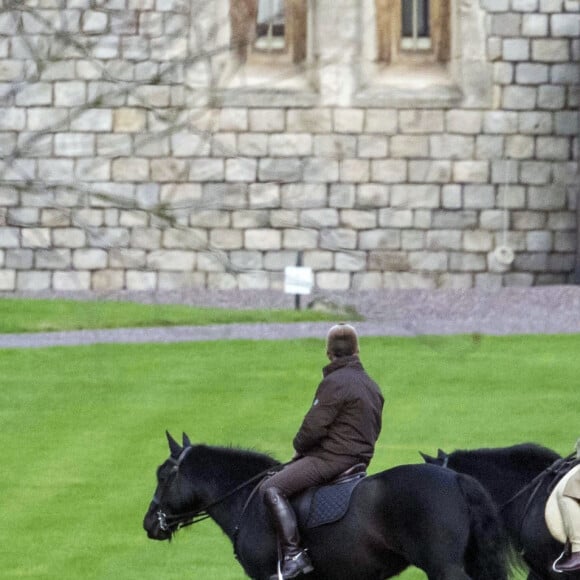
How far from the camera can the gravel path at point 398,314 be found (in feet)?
65.8

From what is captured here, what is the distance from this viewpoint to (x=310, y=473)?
27.7ft

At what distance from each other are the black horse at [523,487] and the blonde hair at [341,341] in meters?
0.64

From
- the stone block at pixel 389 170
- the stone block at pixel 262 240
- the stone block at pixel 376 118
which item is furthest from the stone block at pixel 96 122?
the stone block at pixel 389 170

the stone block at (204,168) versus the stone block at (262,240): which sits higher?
the stone block at (204,168)

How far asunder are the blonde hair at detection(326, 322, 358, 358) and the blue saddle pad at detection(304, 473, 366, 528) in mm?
616

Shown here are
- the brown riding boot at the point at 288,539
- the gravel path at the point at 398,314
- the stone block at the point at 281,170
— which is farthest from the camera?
the stone block at the point at 281,170

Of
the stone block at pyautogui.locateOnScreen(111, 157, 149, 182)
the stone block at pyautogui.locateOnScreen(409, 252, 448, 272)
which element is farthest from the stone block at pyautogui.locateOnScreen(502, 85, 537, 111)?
the stone block at pyautogui.locateOnScreen(111, 157, 149, 182)

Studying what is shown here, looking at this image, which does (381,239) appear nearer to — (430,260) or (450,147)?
(430,260)

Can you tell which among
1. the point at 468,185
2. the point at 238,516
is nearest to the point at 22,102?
the point at 468,185

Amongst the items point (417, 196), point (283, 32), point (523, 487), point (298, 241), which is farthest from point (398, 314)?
point (523, 487)

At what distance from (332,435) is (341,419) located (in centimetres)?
9

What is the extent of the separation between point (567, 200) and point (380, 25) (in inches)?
144

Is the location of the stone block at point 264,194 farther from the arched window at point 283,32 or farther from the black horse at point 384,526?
the black horse at point 384,526

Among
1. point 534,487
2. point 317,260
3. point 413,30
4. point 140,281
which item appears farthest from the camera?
point 413,30
